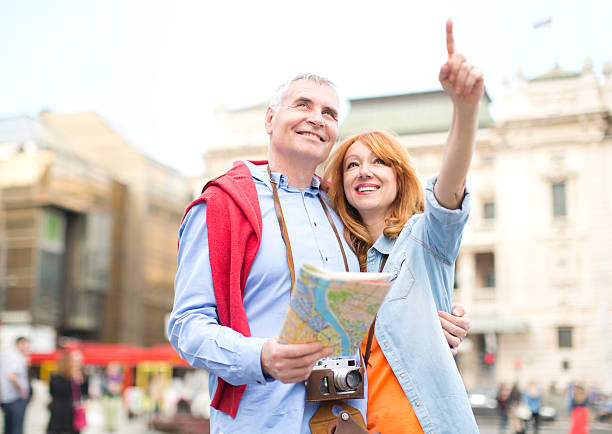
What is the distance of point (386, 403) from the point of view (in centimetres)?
192

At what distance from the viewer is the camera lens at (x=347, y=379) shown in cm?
175

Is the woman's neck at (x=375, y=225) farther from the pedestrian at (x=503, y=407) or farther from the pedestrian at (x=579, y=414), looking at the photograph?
the pedestrian at (x=503, y=407)

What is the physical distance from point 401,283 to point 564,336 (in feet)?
115

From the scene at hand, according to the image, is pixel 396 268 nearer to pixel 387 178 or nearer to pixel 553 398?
pixel 387 178

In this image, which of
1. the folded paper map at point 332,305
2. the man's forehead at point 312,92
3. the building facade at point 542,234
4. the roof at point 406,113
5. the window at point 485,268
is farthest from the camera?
the roof at point 406,113

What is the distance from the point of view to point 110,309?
120ft

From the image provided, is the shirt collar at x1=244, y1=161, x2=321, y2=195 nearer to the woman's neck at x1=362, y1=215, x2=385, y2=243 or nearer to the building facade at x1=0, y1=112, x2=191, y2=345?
the woman's neck at x1=362, y1=215, x2=385, y2=243

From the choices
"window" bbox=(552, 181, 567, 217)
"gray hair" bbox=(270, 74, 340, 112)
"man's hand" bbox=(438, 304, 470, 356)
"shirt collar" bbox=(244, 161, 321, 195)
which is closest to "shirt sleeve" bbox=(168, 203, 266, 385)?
"shirt collar" bbox=(244, 161, 321, 195)

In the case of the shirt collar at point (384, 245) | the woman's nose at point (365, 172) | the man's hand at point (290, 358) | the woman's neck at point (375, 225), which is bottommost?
the man's hand at point (290, 358)

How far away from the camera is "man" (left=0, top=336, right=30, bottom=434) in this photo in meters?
7.85

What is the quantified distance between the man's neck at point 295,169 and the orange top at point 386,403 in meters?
0.54

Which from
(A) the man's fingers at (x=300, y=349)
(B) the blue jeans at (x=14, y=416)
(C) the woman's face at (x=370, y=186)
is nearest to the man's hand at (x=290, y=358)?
(A) the man's fingers at (x=300, y=349)

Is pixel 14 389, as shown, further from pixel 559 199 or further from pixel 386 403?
pixel 559 199

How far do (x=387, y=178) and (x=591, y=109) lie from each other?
119 feet
